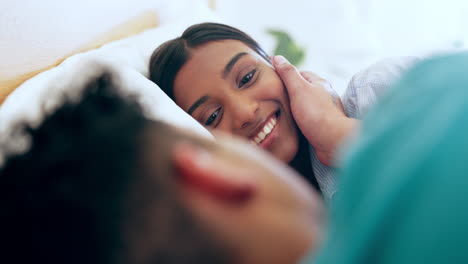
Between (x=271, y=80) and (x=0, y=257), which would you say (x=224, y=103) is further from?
(x=0, y=257)

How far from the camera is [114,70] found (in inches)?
26.0

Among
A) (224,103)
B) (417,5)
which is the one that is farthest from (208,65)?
(417,5)

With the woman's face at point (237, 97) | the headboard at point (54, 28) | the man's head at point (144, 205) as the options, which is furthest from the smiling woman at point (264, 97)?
the man's head at point (144, 205)

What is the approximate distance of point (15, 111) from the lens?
0.63 metres

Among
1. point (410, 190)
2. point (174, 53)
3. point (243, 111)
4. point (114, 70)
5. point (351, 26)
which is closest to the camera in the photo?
point (410, 190)

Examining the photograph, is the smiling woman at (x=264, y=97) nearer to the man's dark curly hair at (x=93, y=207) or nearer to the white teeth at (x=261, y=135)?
the white teeth at (x=261, y=135)

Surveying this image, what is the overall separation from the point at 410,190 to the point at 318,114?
2.15 feet

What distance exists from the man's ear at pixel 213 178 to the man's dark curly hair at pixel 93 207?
2cm

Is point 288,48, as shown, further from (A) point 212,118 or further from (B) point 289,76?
(A) point 212,118

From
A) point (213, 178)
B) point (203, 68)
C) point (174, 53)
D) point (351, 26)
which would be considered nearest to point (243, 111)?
point (203, 68)

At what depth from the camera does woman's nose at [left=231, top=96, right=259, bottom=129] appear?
35.2 inches

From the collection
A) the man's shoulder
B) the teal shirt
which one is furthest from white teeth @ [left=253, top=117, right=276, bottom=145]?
the teal shirt

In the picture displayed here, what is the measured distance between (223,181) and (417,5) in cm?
222

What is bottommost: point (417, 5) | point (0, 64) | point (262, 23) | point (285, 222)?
point (0, 64)
